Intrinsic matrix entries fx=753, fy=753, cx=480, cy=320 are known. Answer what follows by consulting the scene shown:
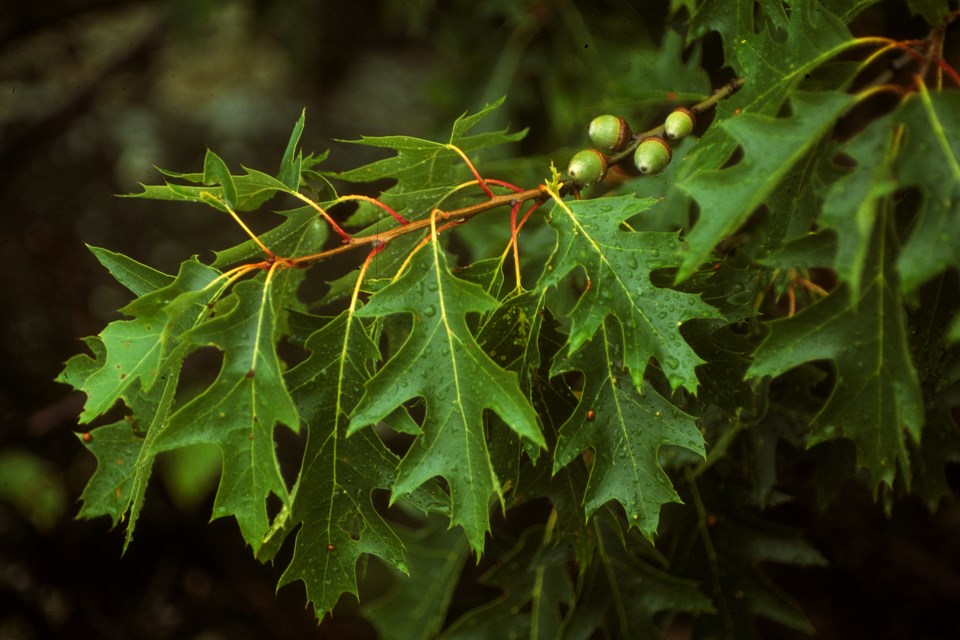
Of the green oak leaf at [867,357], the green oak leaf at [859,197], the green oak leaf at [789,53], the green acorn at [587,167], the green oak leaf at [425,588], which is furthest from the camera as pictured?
the green oak leaf at [425,588]

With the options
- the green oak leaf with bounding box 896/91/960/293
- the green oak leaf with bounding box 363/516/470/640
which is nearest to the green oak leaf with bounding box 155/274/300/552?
the green oak leaf with bounding box 896/91/960/293

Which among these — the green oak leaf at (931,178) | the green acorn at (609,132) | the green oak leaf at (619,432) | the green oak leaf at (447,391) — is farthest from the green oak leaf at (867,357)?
the green acorn at (609,132)

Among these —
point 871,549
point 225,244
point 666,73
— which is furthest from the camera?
point 225,244

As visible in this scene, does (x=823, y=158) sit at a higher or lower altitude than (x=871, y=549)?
higher

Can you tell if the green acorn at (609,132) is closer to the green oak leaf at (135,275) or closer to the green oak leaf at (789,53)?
the green oak leaf at (789,53)

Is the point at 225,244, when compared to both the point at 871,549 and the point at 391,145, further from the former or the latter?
the point at 871,549

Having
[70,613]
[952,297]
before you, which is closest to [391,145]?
[952,297]
